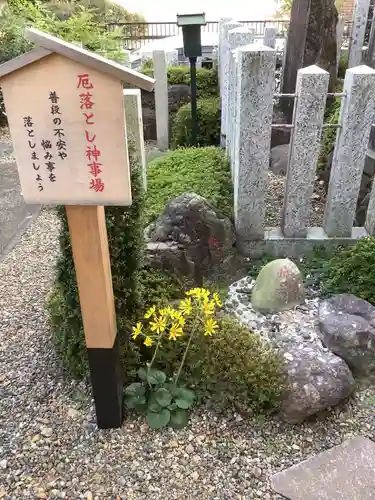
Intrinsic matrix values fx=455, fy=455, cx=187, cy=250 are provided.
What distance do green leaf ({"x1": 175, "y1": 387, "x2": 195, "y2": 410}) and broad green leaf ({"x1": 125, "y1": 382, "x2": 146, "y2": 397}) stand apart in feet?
0.68

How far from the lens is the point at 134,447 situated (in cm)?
256

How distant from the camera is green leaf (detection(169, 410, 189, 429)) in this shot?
2.65 m

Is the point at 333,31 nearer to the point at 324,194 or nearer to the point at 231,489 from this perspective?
the point at 324,194

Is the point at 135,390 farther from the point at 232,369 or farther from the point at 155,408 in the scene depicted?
the point at 232,369

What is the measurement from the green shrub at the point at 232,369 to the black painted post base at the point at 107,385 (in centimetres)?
38

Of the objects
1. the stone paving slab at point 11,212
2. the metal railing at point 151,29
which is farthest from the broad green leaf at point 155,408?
the metal railing at point 151,29

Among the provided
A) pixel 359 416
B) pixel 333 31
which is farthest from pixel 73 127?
pixel 333 31

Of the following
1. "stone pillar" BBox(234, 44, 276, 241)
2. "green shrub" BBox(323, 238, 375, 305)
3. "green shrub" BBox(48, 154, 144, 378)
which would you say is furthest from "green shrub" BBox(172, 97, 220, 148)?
"green shrub" BBox(48, 154, 144, 378)

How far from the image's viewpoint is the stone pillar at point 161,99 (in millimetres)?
7258

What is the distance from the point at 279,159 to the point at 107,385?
4170 mm

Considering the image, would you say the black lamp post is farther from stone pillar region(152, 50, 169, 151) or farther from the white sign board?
the white sign board

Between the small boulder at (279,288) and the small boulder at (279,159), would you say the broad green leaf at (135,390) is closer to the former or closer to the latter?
the small boulder at (279,288)

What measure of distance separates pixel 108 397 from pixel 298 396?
1.09m

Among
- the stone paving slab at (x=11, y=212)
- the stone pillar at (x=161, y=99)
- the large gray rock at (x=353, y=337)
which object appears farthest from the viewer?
the stone pillar at (x=161, y=99)
